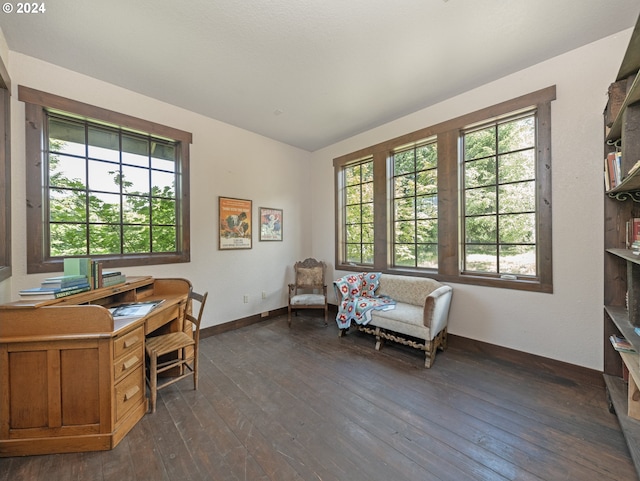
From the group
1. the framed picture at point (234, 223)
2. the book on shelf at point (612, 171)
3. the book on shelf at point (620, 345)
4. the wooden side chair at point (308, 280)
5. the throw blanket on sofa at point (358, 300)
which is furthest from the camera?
the wooden side chair at point (308, 280)

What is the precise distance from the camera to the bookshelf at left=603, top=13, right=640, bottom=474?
4.83ft

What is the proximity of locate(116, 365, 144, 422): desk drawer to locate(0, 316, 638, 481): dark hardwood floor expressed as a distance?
161 millimetres

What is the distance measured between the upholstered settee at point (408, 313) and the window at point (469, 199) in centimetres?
23

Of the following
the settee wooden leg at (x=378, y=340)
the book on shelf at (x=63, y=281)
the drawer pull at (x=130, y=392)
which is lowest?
the settee wooden leg at (x=378, y=340)

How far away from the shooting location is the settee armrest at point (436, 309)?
2.46 m

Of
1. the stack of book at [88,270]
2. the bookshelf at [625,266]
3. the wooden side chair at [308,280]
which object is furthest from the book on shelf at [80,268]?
the bookshelf at [625,266]

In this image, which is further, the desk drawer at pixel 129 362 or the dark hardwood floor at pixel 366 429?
the desk drawer at pixel 129 362

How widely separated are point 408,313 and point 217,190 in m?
2.97

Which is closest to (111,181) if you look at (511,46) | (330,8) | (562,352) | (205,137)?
(205,137)

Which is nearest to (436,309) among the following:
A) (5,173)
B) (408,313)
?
(408,313)

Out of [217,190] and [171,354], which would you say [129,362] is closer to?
[171,354]

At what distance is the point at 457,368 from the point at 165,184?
3953 millimetres

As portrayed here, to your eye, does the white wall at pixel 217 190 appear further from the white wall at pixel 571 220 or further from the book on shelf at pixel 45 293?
the white wall at pixel 571 220

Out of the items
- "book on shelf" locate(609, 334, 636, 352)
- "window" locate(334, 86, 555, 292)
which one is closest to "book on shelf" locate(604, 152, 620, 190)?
"window" locate(334, 86, 555, 292)
